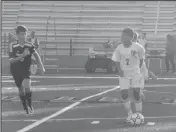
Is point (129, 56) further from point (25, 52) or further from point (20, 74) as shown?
point (20, 74)

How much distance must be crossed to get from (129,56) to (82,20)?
903 inches

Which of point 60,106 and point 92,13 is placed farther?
point 92,13

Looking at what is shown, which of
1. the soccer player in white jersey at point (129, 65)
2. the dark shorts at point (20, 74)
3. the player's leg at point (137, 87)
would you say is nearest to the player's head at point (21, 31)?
the dark shorts at point (20, 74)

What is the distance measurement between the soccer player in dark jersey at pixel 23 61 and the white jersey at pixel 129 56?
1.82m

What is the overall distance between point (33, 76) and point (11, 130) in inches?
560

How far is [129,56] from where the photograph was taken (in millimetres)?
9844

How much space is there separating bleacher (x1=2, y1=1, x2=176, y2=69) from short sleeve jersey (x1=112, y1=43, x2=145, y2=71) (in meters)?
20.0

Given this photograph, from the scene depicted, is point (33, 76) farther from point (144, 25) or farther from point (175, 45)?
point (144, 25)

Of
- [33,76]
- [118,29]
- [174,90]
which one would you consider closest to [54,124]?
[174,90]

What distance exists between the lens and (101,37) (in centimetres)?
3173

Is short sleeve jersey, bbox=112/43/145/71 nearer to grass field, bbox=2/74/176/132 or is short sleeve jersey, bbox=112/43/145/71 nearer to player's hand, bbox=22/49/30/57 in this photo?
grass field, bbox=2/74/176/132

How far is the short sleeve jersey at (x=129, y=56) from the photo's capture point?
984 centimetres

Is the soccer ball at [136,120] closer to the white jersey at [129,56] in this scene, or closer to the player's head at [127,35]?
the white jersey at [129,56]

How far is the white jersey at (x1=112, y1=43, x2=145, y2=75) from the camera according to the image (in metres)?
9.84
